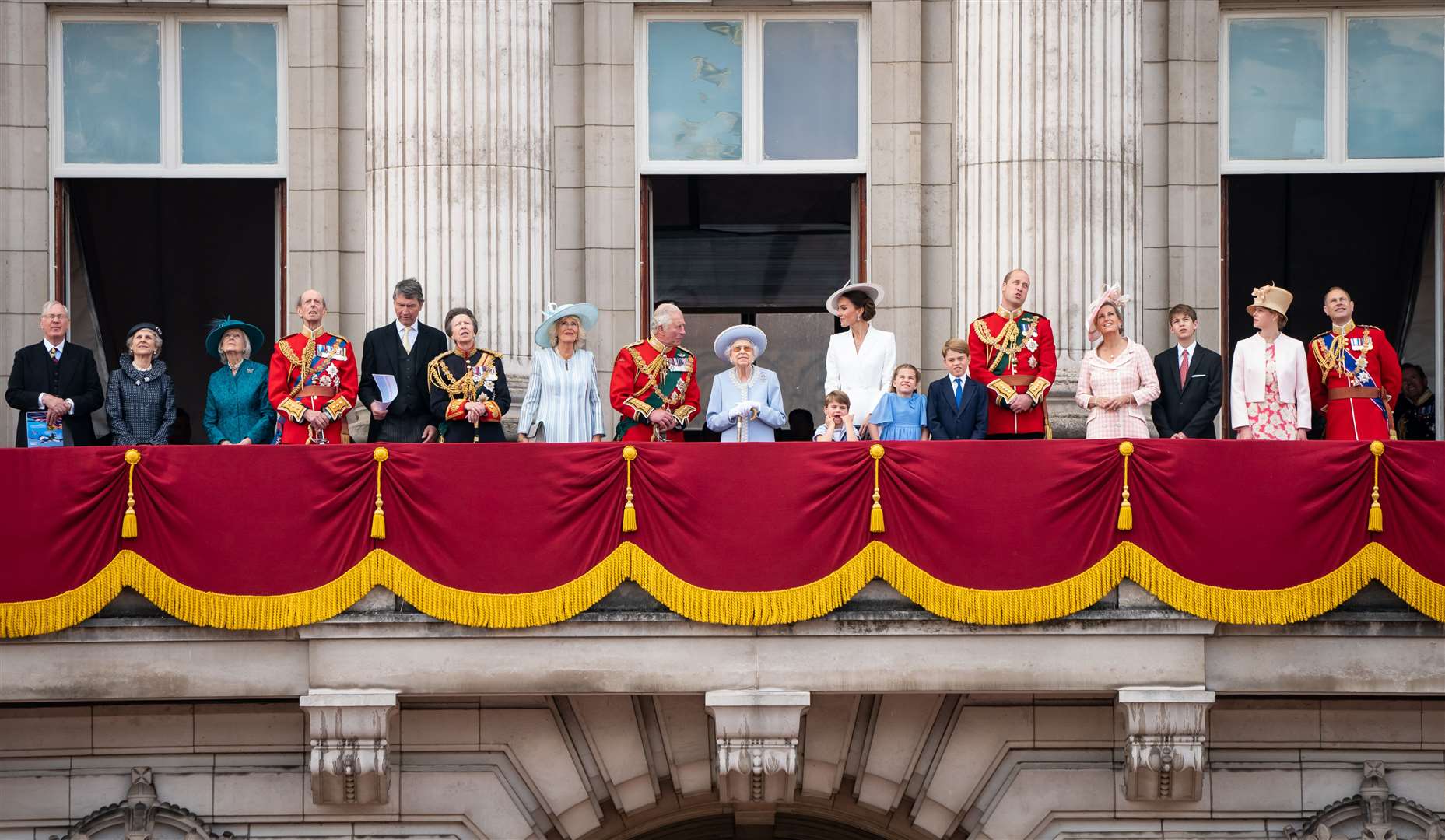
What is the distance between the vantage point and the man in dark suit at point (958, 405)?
64.6ft

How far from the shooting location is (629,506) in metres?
19.0

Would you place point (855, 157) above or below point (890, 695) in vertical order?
above

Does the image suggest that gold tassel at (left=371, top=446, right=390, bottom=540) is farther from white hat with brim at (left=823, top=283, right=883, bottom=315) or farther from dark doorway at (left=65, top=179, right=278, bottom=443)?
dark doorway at (left=65, top=179, right=278, bottom=443)

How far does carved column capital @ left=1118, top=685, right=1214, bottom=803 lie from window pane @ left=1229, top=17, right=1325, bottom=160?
7238 mm

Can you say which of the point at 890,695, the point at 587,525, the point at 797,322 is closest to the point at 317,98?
the point at 797,322

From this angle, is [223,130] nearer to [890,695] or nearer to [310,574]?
[310,574]

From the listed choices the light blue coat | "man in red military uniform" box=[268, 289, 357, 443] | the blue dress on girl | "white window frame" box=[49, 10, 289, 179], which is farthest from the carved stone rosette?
"white window frame" box=[49, 10, 289, 179]

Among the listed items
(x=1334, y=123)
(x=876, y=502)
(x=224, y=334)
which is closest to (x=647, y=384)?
(x=876, y=502)

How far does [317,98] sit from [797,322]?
5.43 meters

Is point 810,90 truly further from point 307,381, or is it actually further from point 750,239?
point 307,381

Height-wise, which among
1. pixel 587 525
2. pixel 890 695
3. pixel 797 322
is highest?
pixel 797 322

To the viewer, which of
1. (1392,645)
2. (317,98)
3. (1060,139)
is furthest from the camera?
(317,98)

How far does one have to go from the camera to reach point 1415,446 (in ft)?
62.2

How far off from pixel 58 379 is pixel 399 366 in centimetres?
310
